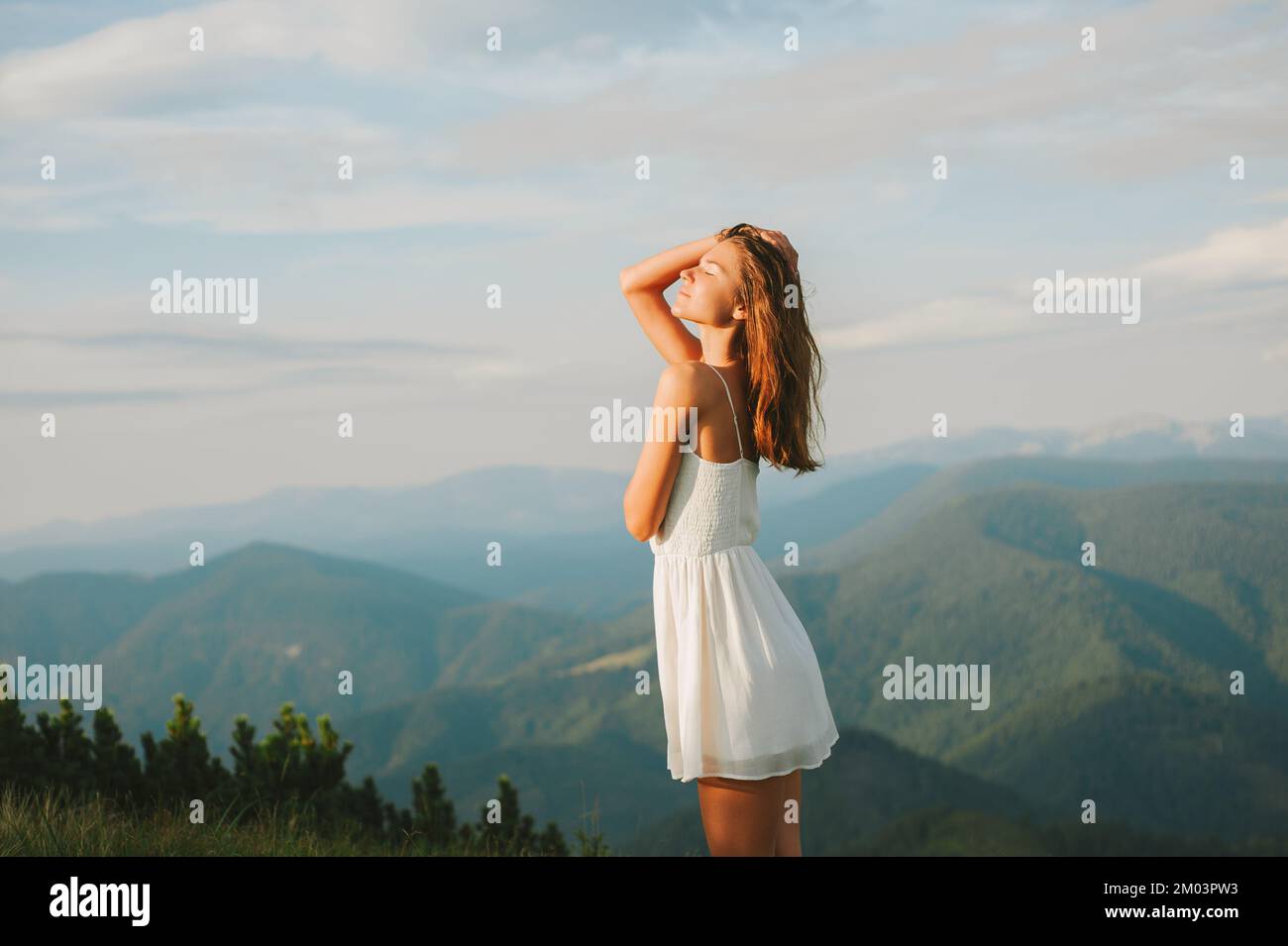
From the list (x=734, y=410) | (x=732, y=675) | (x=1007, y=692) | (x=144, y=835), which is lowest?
(x=1007, y=692)

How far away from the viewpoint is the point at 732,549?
3.62 m

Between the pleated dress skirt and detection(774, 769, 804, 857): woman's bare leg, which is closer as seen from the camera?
the pleated dress skirt

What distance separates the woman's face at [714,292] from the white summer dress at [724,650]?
0.21 meters

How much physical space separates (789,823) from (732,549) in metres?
1.04

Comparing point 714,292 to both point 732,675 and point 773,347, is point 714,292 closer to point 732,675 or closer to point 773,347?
point 773,347

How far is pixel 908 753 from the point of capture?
8838 cm

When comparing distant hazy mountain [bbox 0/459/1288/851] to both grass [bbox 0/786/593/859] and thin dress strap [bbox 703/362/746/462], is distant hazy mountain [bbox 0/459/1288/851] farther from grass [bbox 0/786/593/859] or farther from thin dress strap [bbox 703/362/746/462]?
thin dress strap [bbox 703/362/746/462]

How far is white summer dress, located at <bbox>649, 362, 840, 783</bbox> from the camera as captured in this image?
11.5ft

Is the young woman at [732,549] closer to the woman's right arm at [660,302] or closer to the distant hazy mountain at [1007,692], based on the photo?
the woman's right arm at [660,302]

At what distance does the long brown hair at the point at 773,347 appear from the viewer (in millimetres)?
3572

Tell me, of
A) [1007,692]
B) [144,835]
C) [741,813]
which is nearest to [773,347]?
[741,813]

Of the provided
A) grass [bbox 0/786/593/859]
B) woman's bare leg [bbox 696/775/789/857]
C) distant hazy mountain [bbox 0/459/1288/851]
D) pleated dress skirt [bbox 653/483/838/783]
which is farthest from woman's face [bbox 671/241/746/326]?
distant hazy mountain [bbox 0/459/1288/851]

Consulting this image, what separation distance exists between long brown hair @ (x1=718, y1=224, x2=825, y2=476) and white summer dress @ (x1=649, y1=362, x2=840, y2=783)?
4.5 inches

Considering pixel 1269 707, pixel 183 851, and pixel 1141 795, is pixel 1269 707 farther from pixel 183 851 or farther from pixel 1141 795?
pixel 183 851
